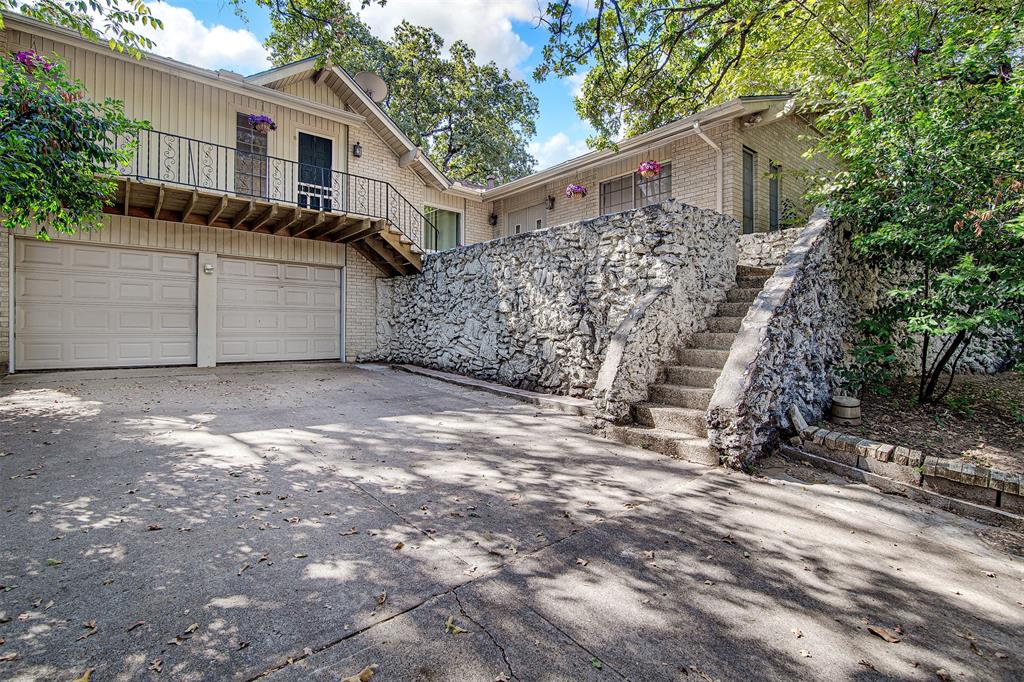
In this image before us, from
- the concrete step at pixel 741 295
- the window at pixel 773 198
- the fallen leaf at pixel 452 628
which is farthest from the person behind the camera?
the window at pixel 773 198

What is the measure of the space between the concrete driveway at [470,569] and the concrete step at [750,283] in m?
2.82

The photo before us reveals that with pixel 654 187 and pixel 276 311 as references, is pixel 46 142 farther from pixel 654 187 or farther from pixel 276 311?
pixel 654 187

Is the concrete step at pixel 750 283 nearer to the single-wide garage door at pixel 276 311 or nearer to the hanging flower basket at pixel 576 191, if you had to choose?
the hanging flower basket at pixel 576 191

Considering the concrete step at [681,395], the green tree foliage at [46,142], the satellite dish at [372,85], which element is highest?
the satellite dish at [372,85]

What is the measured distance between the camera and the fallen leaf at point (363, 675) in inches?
59.4

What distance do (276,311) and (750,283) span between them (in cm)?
904

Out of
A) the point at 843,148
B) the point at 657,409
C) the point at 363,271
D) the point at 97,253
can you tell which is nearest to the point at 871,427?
the point at 657,409

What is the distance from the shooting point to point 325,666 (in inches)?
61.8

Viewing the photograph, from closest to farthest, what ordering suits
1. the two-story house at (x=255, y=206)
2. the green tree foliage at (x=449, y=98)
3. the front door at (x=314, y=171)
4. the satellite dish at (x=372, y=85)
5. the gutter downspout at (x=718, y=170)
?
the two-story house at (x=255, y=206) → the gutter downspout at (x=718, y=170) → the front door at (x=314, y=171) → the satellite dish at (x=372, y=85) → the green tree foliage at (x=449, y=98)

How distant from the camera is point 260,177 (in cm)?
947

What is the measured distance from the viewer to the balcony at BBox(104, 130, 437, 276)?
7977 mm

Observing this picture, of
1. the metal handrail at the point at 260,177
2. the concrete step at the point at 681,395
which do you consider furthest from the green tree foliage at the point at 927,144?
the metal handrail at the point at 260,177

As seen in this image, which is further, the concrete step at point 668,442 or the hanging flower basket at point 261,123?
the hanging flower basket at point 261,123

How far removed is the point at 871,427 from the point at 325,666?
4755 mm
